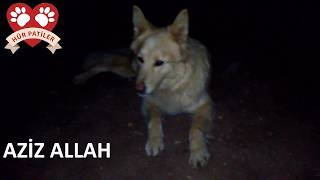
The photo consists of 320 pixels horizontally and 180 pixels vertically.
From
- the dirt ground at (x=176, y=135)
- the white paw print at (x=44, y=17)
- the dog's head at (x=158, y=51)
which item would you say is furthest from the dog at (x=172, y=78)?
the white paw print at (x=44, y=17)

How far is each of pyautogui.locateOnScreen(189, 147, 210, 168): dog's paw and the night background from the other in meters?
0.06

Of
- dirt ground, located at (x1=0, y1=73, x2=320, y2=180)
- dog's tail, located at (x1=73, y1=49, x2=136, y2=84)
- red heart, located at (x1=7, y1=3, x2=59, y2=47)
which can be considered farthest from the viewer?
dog's tail, located at (x1=73, y1=49, x2=136, y2=84)

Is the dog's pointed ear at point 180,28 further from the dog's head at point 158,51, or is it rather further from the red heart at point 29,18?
the red heart at point 29,18

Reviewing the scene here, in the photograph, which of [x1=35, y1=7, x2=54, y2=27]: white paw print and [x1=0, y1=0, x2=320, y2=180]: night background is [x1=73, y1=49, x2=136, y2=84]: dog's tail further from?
[x1=35, y1=7, x2=54, y2=27]: white paw print

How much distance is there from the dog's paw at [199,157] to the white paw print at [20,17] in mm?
2154

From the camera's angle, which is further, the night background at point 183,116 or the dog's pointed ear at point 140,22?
the dog's pointed ear at point 140,22

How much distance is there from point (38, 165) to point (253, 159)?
6.46 ft

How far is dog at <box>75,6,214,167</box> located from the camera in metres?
4.14

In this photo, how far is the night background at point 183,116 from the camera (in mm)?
4109

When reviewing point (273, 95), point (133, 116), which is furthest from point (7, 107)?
point (273, 95)

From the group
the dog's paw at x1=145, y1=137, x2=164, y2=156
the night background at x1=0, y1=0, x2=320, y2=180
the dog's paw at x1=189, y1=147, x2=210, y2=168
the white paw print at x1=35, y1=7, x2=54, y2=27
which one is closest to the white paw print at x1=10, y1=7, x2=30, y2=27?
the white paw print at x1=35, y1=7, x2=54, y2=27

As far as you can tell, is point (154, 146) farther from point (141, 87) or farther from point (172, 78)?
point (172, 78)

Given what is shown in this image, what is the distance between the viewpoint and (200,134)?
4.31 metres

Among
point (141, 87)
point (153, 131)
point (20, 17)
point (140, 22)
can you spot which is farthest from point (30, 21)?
point (153, 131)
